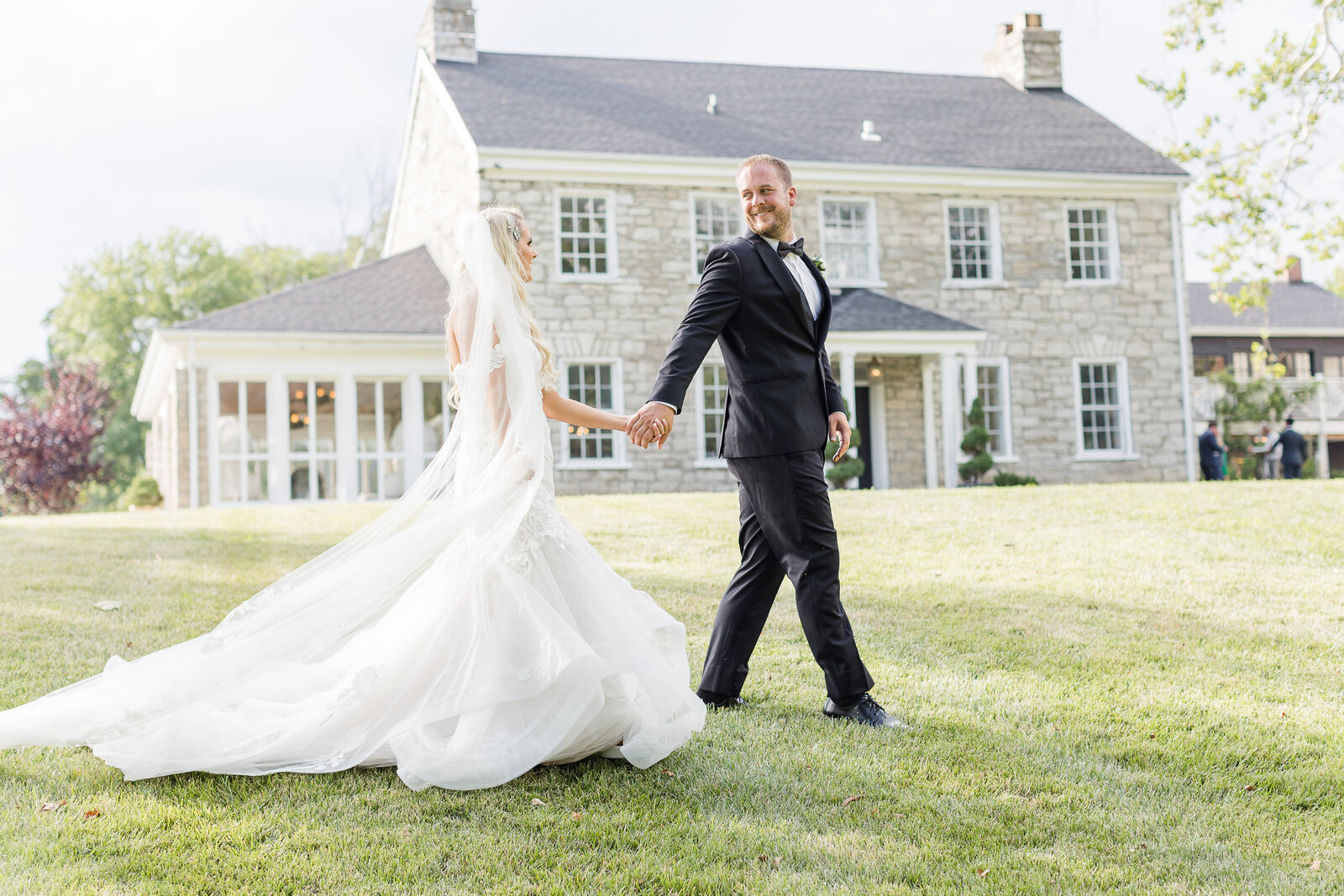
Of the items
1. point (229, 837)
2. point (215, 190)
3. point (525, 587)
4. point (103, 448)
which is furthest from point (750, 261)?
point (215, 190)

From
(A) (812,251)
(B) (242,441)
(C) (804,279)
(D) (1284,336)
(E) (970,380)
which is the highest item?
(D) (1284,336)

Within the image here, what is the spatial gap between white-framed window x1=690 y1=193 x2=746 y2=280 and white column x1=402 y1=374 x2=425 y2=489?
5156 mm

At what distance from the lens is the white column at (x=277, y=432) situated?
17.3 metres

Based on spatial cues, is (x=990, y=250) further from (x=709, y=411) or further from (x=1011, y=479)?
(x=709, y=411)

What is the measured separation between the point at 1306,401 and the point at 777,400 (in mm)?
28954

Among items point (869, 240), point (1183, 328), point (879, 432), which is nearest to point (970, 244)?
point (869, 240)

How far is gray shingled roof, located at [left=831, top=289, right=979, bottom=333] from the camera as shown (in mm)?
17812

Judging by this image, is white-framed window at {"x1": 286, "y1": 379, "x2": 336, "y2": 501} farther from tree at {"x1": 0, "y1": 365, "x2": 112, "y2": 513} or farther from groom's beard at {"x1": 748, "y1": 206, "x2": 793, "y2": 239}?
groom's beard at {"x1": 748, "y1": 206, "x2": 793, "y2": 239}

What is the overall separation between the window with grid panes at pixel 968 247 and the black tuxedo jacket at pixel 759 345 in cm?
1629

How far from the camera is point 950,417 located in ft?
60.3

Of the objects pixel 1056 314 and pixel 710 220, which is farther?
pixel 1056 314

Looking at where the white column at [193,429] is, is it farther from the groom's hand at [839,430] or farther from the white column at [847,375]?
the groom's hand at [839,430]

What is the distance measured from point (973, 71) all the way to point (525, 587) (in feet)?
84.3

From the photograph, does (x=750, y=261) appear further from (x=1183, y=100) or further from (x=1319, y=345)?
(x=1319, y=345)
